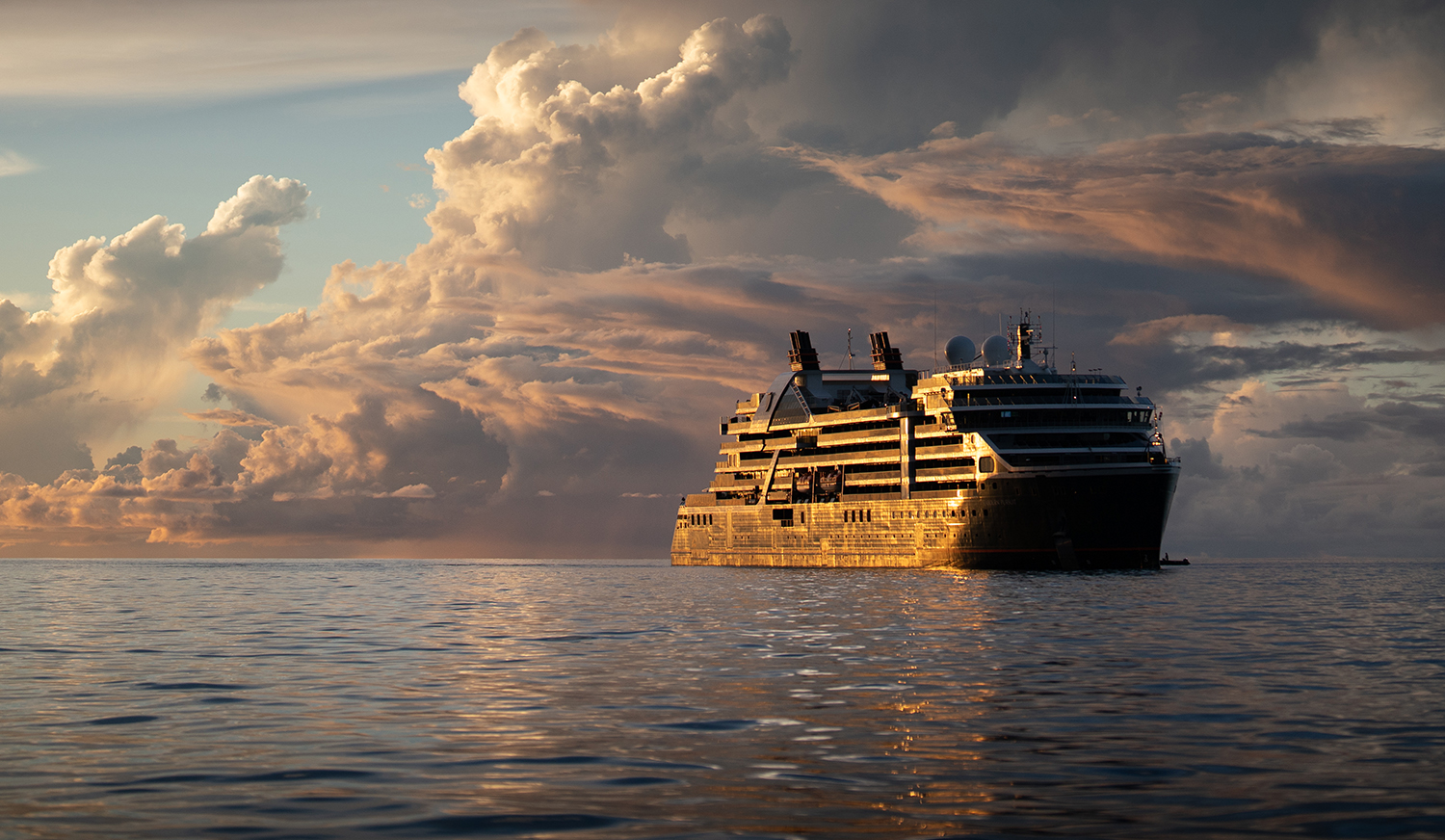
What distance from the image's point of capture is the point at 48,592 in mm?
94000

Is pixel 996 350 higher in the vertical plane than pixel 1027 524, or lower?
higher

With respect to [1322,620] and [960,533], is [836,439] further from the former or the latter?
[1322,620]

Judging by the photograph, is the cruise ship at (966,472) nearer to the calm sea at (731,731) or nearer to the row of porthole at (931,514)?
the row of porthole at (931,514)

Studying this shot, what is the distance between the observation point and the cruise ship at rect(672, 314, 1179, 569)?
103 metres

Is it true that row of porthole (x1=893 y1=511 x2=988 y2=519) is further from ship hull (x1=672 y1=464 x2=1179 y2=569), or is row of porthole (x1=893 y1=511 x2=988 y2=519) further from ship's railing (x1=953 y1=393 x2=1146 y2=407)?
ship's railing (x1=953 y1=393 x2=1146 y2=407)

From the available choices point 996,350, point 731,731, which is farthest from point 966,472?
point 731,731

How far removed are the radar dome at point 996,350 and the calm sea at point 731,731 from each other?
80013mm

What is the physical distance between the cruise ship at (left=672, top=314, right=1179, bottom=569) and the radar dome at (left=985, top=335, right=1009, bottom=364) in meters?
0.14

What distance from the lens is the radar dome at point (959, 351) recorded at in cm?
13275

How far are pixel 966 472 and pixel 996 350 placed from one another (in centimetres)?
2091

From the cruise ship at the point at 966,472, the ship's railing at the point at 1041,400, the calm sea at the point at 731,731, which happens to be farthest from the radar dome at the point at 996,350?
the calm sea at the point at 731,731

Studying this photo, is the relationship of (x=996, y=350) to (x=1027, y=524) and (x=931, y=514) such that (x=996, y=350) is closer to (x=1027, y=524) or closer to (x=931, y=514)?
(x=931, y=514)

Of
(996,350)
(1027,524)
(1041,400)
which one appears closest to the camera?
(1027,524)

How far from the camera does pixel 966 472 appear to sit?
110 meters
